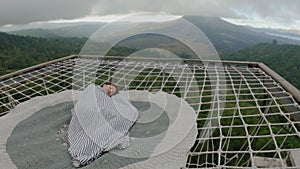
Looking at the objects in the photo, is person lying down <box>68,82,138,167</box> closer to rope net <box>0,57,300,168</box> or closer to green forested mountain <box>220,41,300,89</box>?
rope net <box>0,57,300,168</box>

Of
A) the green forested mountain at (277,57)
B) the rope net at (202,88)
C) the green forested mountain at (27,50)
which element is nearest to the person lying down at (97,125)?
the rope net at (202,88)

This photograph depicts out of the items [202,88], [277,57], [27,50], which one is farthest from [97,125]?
[27,50]

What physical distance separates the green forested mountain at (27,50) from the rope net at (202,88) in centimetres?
1096

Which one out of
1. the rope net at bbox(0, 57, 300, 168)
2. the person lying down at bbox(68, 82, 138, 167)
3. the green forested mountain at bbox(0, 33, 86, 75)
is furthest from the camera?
the green forested mountain at bbox(0, 33, 86, 75)

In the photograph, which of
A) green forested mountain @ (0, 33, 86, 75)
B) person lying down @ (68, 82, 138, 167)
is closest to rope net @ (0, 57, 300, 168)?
person lying down @ (68, 82, 138, 167)

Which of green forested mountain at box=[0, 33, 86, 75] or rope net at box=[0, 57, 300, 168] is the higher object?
rope net at box=[0, 57, 300, 168]

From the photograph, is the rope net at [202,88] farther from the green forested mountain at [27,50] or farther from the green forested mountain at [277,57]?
the green forested mountain at [27,50]

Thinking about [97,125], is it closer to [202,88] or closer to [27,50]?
[202,88]

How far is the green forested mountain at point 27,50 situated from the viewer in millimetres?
14648

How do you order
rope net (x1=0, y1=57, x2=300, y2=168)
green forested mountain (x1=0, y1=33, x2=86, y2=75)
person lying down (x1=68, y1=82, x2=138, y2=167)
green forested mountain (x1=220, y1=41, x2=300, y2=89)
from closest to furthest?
person lying down (x1=68, y1=82, x2=138, y2=167), rope net (x1=0, y1=57, x2=300, y2=168), green forested mountain (x1=220, y1=41, x2=300, y2=89), green forested mountain (x1=0, y1=33, x2=86, y2=75)

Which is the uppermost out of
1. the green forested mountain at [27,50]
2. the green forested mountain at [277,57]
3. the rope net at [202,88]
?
the rope net at [202,88]

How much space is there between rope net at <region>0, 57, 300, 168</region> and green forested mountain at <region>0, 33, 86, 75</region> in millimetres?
10957

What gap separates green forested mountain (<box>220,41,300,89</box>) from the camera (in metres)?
10.8

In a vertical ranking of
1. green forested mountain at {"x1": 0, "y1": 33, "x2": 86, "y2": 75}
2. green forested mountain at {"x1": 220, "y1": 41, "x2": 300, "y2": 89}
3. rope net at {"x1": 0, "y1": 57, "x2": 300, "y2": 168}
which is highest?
rope net at {"x1": 0, "y1": 57, "x2": 300, "y2": 168}
